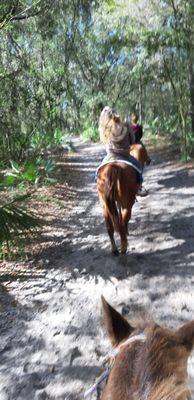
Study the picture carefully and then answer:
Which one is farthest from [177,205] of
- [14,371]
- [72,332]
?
[14,371]

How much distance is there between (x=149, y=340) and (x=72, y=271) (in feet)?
16.9

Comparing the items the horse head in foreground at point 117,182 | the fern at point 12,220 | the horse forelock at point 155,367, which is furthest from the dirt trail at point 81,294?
the horse forelock at point 155,367

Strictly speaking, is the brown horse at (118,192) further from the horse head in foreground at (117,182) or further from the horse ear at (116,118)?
the horse ear at (116,118)

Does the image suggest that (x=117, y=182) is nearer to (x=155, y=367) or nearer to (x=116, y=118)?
(x=116, y=118)

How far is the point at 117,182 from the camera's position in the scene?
654 centimetres

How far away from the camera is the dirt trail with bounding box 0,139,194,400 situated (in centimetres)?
415

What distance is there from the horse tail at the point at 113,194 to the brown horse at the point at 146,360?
4.75 metres

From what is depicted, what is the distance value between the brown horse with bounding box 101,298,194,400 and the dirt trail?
2.39 metres

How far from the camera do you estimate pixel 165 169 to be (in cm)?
1541

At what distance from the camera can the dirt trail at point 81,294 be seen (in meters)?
4.15

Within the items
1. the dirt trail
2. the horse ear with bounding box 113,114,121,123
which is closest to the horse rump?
the dirt trail

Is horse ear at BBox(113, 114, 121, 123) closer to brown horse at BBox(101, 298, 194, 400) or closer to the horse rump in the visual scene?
the horse rump

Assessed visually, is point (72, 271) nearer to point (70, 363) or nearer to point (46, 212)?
point (70, 363)

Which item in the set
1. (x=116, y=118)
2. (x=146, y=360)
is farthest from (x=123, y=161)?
(x=146, y=360)
